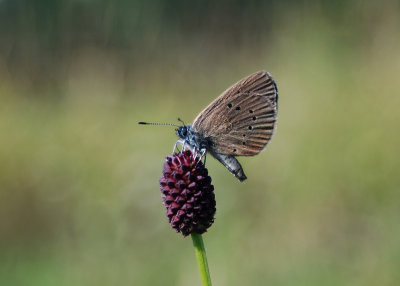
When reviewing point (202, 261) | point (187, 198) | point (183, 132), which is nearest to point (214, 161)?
point (183, 132)

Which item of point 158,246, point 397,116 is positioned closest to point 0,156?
point 158,246

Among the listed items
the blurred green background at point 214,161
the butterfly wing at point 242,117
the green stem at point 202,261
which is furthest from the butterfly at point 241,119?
the blurred green background at point 214,161

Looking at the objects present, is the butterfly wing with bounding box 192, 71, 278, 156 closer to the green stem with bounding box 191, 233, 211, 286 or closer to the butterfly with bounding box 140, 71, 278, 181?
the butterfly with bounding box 140, 71, 278, 181

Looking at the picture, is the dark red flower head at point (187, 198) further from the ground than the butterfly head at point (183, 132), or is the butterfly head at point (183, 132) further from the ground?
the butterfly head at point (183, 132)

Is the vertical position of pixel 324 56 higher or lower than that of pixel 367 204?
higher

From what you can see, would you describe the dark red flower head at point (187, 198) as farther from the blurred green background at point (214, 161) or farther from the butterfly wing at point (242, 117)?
the blurred green background at point (214, 161)

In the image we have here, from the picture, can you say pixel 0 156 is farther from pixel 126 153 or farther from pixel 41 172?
pixel 126 153
